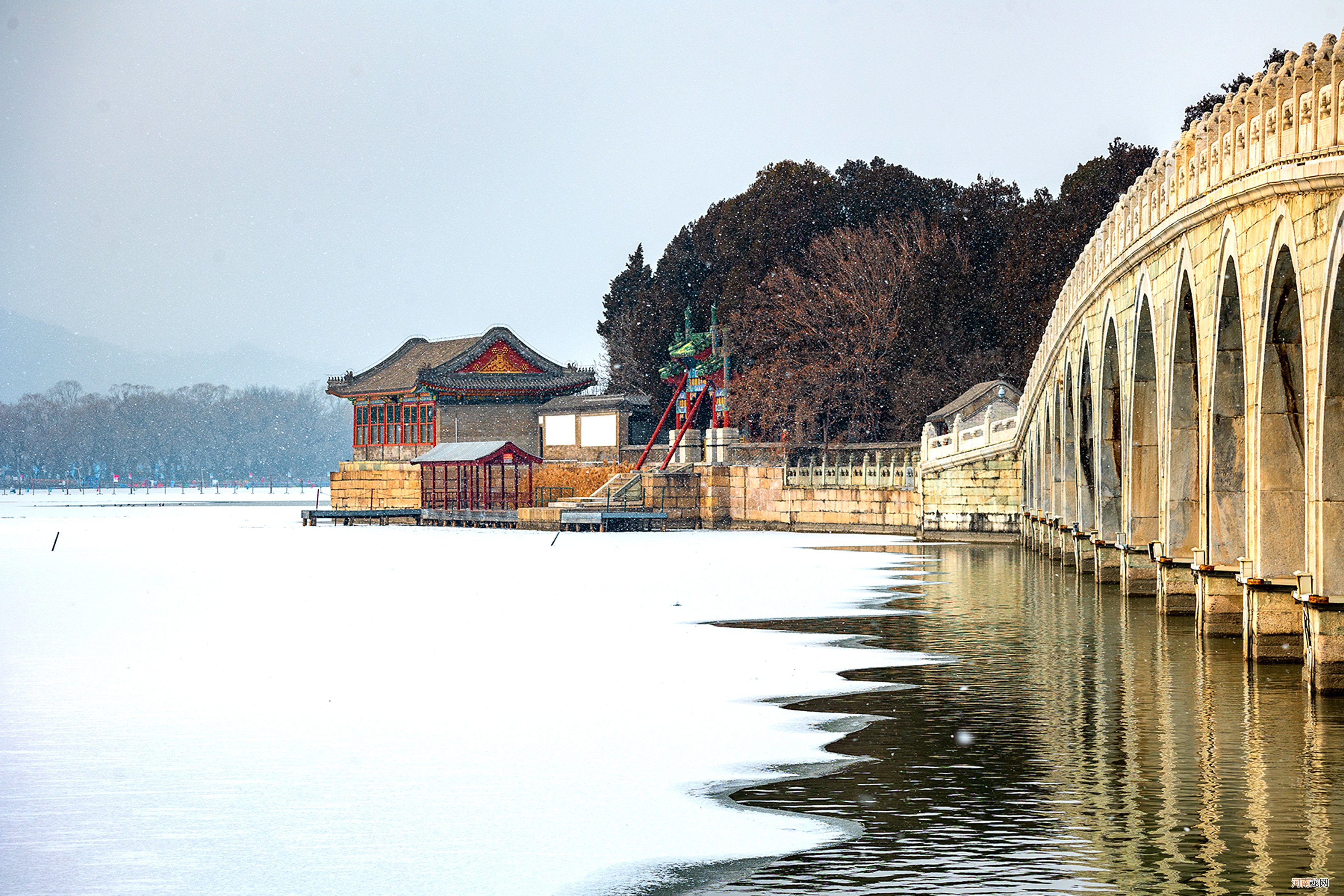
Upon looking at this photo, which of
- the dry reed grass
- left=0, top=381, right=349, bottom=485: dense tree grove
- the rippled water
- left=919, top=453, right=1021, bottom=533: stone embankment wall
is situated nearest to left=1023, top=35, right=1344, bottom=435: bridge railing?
the rippled water

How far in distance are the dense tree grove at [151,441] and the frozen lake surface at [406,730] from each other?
5416 inches

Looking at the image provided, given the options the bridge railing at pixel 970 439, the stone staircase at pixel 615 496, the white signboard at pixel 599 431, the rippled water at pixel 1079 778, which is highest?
the white signboard at pixel 599 431

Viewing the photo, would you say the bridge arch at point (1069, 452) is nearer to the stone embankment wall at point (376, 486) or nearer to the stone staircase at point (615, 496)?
the stone staircase at point (615, 496)

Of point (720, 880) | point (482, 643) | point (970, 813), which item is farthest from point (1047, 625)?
point (720, 880)

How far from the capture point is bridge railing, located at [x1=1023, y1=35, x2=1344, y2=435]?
1546 cm

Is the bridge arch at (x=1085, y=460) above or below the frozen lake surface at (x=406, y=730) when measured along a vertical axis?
above

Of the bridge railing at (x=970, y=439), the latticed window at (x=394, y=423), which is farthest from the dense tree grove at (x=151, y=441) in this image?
the bridge railing at (x=970, y=439)

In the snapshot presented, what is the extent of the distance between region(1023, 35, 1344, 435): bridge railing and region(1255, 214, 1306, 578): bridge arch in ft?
3.84

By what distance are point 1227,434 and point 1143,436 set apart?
673cm

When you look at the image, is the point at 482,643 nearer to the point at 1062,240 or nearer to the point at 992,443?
the point at 992,443

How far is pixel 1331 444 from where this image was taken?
49.8 ft

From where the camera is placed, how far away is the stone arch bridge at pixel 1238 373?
1513 cm

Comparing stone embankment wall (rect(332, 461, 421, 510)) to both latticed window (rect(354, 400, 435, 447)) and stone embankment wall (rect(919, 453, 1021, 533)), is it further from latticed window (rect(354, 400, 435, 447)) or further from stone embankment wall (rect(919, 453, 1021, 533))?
stone embankment wall (rect(919, 453, 1021, 533))

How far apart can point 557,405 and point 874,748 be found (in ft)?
185
